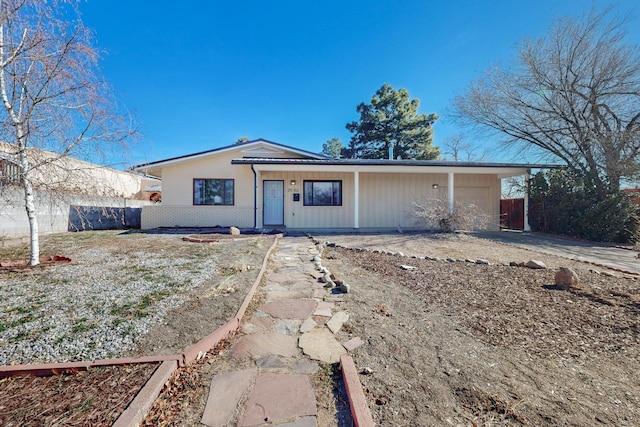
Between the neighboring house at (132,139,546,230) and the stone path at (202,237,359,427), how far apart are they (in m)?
7.84

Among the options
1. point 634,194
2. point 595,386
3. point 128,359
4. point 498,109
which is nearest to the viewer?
point 595,386

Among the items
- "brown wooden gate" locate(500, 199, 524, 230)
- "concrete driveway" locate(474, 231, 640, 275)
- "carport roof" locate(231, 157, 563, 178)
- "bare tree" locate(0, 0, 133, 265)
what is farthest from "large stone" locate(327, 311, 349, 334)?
"brown wooden gate" locate(500, 199, 524, 230)

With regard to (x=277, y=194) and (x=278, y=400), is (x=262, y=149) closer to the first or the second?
(x=277, y=194)

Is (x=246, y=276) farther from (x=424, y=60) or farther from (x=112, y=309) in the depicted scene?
(x=424, y=60)

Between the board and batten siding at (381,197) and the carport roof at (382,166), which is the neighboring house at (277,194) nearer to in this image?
the board and batten siding at (381,197)

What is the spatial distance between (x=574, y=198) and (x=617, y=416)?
1146 cm

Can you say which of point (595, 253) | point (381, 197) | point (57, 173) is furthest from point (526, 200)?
point (57, 173)

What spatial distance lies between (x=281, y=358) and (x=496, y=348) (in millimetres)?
1742

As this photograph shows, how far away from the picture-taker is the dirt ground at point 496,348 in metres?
1.50

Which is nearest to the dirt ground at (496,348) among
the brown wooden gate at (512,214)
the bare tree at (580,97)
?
the bare tree at (580,97)

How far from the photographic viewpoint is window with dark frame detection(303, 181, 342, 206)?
11344 millimetres

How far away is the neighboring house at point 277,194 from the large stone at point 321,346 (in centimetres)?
867

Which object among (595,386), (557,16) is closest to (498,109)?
(557,16)

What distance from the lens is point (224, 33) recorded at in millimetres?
9516
